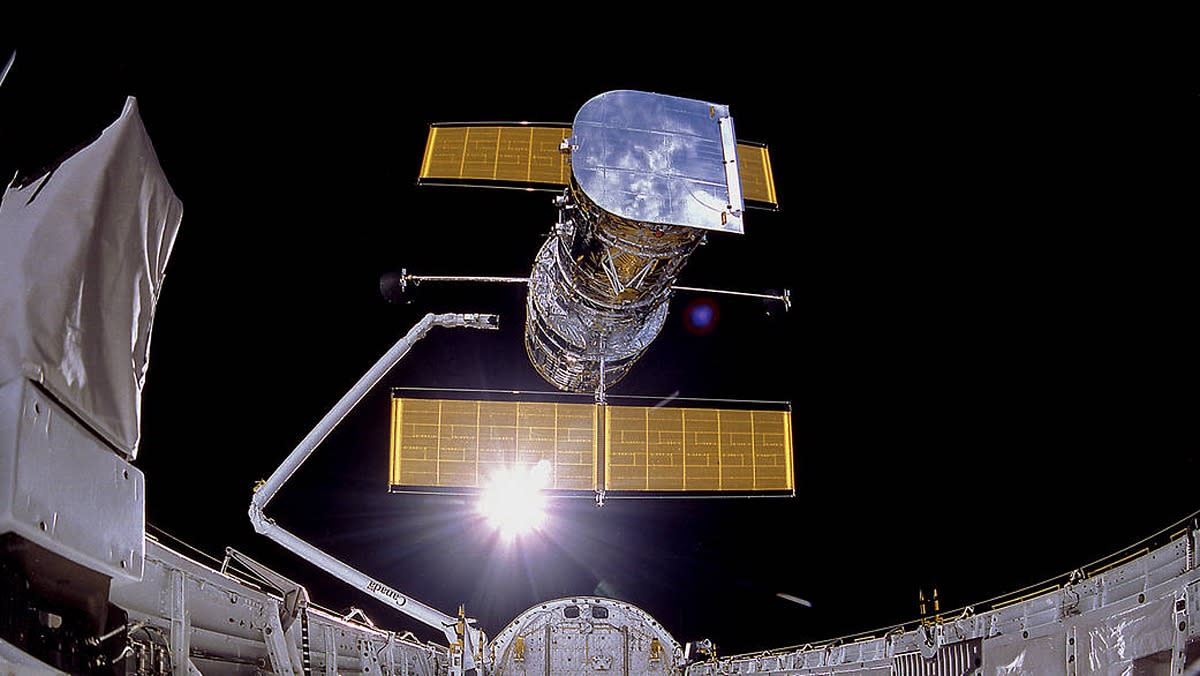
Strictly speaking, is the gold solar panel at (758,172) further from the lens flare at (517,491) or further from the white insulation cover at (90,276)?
the white insulation cover at (90,276)

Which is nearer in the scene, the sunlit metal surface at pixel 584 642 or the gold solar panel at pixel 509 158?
the gold solar panel at pixel 509 158

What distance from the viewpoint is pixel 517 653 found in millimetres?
8734

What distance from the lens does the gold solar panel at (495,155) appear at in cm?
764

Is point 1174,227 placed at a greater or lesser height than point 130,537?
greater

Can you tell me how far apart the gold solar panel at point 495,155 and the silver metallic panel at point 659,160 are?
Answer: 2.79 meters

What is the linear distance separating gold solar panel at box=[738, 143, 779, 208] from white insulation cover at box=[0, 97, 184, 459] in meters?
5.93

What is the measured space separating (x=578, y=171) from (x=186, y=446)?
4.26m

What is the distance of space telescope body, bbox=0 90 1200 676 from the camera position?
171 centimetres

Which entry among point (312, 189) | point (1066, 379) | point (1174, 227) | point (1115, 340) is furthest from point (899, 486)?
point (312, 189)

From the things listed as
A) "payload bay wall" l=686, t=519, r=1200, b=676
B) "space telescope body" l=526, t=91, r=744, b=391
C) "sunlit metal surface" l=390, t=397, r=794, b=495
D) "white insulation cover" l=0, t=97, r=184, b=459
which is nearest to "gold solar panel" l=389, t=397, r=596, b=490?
"sunlit metal surface" l=390, t=397, r=794, b=495

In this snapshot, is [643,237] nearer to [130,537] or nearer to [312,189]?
[130,537]

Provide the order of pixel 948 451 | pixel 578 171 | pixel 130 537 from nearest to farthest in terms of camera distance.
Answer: pixel 130 537, pixel 578 171, pixel 948 451

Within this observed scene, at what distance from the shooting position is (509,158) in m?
7.72

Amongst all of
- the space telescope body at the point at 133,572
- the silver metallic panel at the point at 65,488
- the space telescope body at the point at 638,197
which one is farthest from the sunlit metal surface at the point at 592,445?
the silver metallic panel at the point at 65,488
